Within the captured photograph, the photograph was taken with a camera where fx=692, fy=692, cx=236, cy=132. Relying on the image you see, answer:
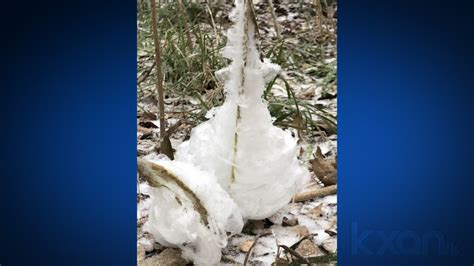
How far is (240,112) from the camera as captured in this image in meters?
1.27

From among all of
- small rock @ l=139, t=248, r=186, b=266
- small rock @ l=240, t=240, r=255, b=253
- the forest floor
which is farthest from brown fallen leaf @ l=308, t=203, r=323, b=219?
small rock @ l=139, t=248, r=186, b=266

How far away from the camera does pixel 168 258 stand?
4.26 feet

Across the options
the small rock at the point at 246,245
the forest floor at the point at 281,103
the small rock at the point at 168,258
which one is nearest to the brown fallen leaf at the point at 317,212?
the forest floor at the point at 281,103

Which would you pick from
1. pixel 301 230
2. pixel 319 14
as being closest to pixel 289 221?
pixel 301 230

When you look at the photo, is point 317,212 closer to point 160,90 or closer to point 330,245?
point 330,245

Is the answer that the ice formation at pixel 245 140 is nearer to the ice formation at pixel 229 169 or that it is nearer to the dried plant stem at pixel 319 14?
the ice formation at pixel 229 169

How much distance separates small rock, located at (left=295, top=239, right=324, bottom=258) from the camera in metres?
1.32

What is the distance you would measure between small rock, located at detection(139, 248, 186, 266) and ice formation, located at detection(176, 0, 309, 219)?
144 mm
